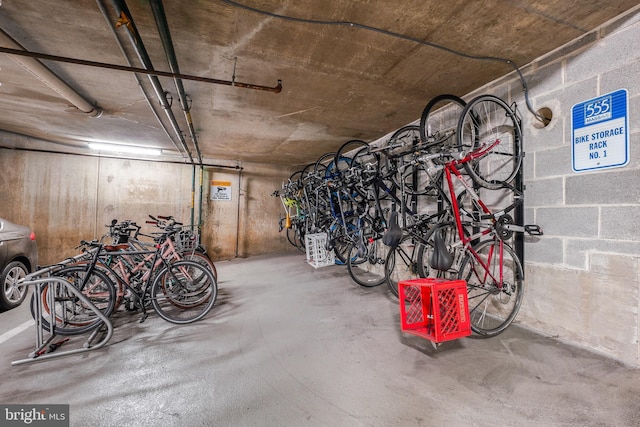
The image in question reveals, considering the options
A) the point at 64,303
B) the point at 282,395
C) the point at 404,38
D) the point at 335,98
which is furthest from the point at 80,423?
the point at 335,98

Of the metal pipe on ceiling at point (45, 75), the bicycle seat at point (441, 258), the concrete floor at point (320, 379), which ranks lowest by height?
the concrete floor at point (320, 379)

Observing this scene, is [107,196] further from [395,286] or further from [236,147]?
[395,286]

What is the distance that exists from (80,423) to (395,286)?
292 cm

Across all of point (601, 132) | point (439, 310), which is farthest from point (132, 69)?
point (601, 132)

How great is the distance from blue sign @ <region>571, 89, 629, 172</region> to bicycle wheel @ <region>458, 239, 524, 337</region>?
888 millimetres

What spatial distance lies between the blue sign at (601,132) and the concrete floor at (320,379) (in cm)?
145

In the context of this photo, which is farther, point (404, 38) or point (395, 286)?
point (395, 286)

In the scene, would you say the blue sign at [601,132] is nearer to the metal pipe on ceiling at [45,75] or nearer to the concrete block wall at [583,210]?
the concrete block wall at [583,210]

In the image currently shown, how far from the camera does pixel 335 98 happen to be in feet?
10.1

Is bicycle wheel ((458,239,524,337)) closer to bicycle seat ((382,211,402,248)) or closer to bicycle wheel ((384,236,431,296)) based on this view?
bicycle wheel ((384,236,431,296))
